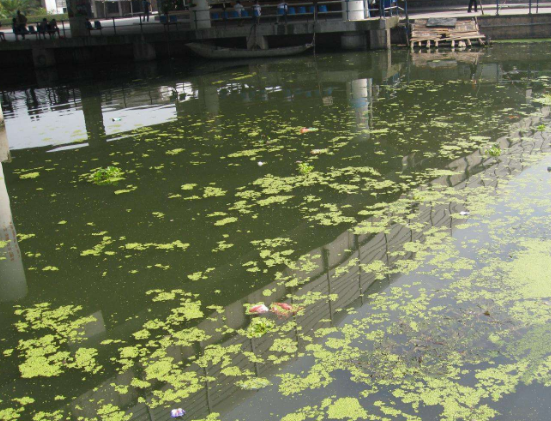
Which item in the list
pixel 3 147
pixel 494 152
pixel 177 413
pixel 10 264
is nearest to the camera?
pixel 177 413

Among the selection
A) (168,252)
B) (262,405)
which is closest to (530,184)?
(168,252)

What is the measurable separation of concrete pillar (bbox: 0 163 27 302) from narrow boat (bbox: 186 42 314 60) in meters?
15.4

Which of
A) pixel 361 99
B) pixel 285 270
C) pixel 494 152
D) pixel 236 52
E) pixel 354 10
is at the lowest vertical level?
pixel 285 270

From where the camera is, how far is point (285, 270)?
5.48 m

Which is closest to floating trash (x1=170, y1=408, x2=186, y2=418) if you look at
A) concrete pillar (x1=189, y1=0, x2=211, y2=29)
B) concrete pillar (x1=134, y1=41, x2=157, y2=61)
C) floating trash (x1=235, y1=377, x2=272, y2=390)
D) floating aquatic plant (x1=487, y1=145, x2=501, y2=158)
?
floating trash (x1=235, y1=377, x2=272, y2=390)

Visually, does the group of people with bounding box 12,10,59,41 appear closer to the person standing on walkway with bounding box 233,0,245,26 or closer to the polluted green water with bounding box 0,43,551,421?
the person standing on walkway with bounding box 233,0,245,26

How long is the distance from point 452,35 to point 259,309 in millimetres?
17948

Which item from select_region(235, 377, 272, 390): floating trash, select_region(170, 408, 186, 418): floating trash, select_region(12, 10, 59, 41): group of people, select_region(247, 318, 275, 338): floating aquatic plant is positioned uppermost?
select_region(12, 10, 59, 41): group of people

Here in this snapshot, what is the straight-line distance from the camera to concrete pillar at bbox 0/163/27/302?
552cm

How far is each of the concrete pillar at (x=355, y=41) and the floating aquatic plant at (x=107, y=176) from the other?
14.9 m

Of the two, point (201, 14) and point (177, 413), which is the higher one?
point (201, 14)

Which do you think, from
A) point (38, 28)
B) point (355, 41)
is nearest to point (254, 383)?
point (355, 41)

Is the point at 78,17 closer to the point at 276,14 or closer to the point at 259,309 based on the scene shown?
the point at 276,14

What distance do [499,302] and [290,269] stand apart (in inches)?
66.2
